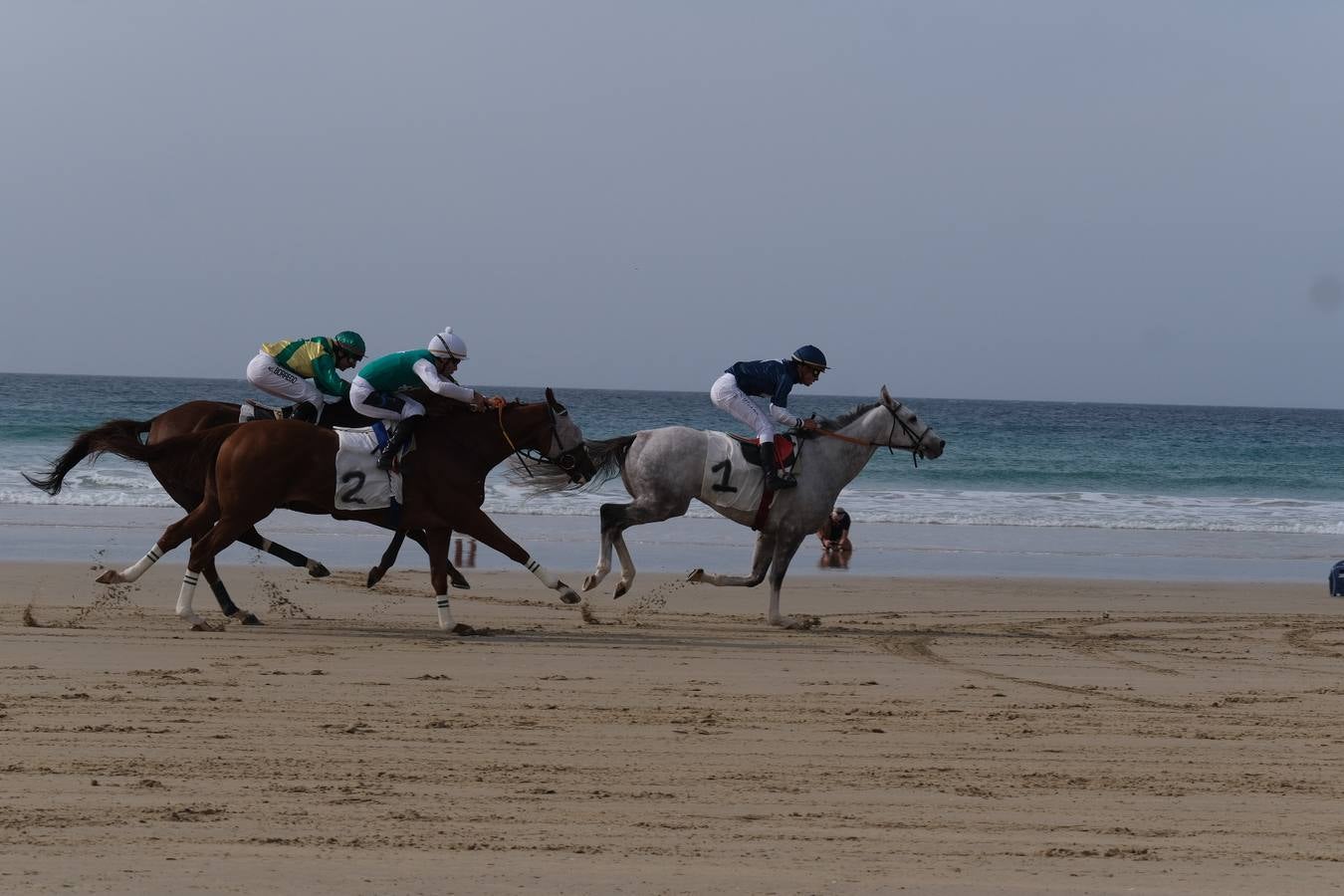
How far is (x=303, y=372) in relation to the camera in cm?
1127

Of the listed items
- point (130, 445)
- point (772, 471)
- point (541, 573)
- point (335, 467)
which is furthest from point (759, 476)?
point (130, 445)

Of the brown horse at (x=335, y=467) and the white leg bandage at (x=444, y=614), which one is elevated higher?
the brown horse at (x=335, y=467)

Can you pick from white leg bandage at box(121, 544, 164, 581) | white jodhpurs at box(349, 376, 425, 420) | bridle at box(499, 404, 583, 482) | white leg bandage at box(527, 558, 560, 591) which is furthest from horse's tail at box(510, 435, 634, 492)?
white leg bandage at box(121, 544, 164, 581)

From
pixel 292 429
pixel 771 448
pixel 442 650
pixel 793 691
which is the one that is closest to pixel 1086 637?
pixel 771 448

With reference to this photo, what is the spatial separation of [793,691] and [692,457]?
3.39 metres

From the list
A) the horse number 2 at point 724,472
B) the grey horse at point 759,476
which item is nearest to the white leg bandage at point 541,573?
the grey horse at point 759,476

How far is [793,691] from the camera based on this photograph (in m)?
8.34

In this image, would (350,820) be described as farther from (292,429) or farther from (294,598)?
(294,598)

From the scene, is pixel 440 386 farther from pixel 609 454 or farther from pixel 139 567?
pixel 139 567

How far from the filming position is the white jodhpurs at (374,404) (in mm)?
10477

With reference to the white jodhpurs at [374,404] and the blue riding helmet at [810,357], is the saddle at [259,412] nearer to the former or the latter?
the white jodhpurs at [374,404]

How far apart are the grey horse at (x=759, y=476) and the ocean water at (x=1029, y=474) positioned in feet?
9.88

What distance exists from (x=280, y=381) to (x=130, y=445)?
4.02 feet

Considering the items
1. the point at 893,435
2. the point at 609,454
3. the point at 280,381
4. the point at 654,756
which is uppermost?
the point at 280,381
